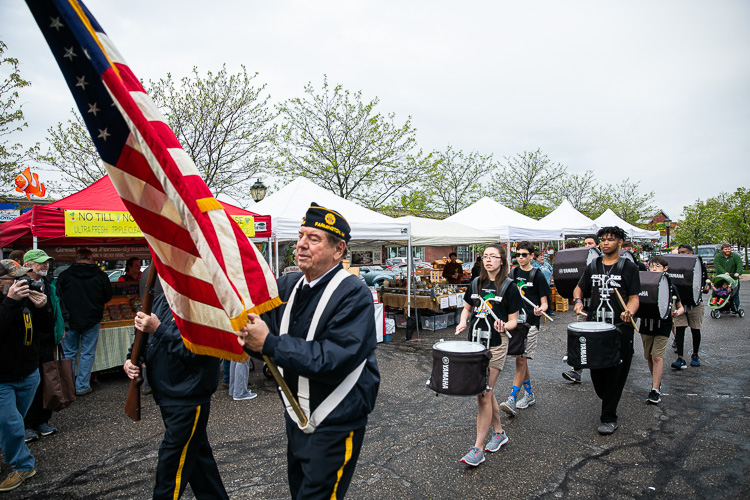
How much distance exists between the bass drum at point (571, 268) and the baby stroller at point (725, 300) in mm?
7809

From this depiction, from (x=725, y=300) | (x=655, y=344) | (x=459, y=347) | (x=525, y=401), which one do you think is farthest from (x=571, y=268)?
(x=725, y=300)

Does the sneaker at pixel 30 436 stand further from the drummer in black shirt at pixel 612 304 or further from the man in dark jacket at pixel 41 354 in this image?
the drummer in black shirt at pixel 612 304

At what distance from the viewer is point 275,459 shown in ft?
13.1

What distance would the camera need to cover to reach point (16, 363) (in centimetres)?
361

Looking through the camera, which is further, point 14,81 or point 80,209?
point 14,81

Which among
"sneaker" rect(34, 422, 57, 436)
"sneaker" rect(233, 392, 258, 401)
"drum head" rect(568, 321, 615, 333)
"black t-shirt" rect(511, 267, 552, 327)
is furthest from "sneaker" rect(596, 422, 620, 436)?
"sneaker" rect(34, 422, 57, 436)

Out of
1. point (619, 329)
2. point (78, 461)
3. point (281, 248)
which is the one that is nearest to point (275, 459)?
point (78, 461)

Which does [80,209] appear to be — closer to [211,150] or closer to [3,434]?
[3,434]

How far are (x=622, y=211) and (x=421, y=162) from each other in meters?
28.4

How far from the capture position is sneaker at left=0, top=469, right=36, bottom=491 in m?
3.49

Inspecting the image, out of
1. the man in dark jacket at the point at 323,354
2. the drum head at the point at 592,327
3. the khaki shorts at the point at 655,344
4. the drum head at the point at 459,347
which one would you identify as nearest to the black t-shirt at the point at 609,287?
the drum head at the point at 592,327

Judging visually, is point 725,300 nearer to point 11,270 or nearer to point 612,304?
point 612,304

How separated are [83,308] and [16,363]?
2704 mm

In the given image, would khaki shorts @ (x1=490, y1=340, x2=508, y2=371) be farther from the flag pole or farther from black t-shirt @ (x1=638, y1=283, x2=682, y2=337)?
the flag pole
